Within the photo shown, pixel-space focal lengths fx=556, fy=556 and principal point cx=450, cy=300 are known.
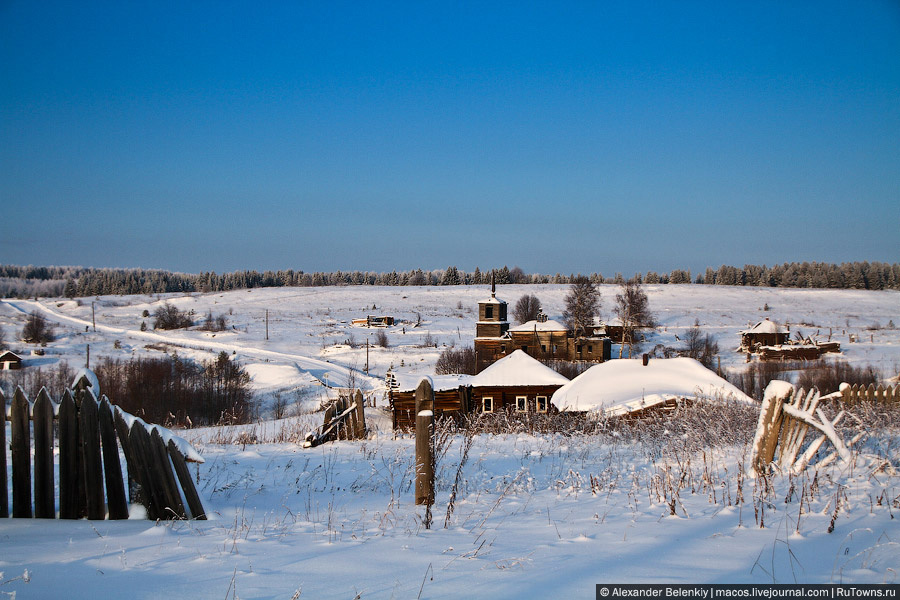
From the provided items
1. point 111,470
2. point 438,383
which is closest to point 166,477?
point 111,470

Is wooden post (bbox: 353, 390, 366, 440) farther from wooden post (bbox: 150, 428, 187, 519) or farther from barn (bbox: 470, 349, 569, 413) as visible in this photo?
barn (bbox: 470, 349, 569, 413)

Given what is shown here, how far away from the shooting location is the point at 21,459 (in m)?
4.98

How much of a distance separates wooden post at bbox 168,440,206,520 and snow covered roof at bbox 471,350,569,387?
67.7ft

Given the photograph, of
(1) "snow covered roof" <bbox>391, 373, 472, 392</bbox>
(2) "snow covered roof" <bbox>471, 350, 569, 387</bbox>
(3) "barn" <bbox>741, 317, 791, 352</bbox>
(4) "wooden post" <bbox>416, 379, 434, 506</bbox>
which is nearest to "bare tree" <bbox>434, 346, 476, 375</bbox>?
(1) "snow covered roof" <bbox>391, 373, 472, 392</bbox>

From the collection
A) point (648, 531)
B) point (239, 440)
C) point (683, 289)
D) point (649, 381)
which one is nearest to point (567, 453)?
point (648, 531)

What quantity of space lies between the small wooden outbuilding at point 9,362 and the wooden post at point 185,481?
53.4 metres

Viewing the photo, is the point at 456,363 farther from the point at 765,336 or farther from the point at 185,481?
the point at 185,481

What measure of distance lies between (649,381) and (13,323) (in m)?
86.2

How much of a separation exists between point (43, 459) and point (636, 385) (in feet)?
48.1

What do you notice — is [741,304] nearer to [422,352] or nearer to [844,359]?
[844,359]

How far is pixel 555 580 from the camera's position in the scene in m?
3.36

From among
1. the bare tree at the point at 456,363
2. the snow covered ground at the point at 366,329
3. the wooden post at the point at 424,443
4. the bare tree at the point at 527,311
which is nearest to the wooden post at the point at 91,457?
the wooden post at the point at 424,443

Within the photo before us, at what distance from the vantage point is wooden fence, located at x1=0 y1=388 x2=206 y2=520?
488 cm

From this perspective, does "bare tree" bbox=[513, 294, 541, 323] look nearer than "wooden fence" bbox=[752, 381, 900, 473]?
No
